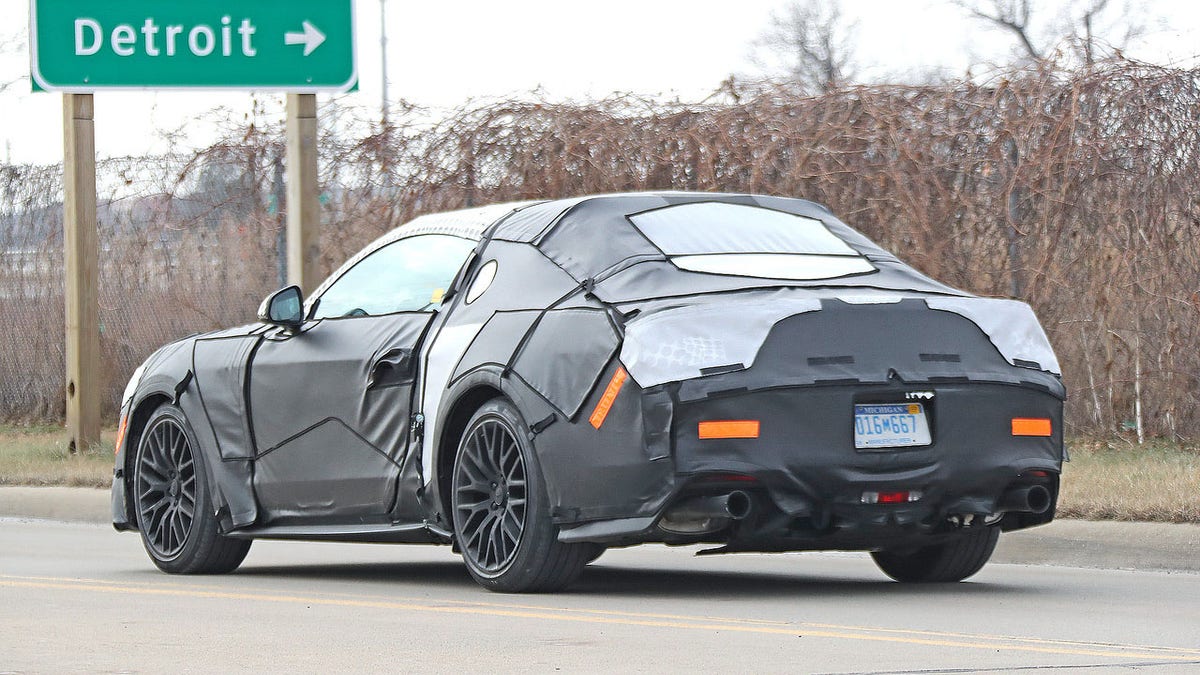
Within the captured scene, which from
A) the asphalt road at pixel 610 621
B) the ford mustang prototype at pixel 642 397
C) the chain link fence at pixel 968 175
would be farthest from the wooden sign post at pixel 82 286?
the ford mustang prototype at pixel 642 397

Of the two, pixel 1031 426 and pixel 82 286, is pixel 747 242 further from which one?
pixel 82 286

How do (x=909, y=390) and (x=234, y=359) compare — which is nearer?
(x=909, y=390)

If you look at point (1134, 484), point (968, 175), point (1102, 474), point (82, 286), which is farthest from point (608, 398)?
point (82, 286)

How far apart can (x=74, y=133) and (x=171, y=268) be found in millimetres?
2925

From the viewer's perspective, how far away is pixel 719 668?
5.71m

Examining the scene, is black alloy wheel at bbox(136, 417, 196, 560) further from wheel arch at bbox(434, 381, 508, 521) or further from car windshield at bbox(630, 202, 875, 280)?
car windshield at bbox(630, 202, 875, 280)

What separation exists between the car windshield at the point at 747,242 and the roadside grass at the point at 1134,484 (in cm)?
228

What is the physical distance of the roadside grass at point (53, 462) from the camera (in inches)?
563

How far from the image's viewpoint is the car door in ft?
27.2

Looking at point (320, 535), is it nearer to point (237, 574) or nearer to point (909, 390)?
point (237, 574)

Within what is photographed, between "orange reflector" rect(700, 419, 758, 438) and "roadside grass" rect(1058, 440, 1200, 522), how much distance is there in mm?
3127

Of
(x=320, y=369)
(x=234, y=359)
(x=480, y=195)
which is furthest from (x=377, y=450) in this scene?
(x=480, y=195)

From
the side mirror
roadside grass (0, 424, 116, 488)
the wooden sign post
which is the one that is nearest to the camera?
the side mirror

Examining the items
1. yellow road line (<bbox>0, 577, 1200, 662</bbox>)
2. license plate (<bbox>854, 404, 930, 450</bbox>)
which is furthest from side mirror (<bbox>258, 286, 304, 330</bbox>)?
license plate (<bbox>854, 404, 930, 450</bbox>)
